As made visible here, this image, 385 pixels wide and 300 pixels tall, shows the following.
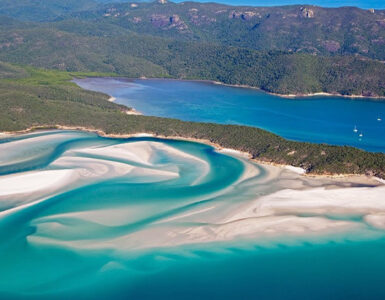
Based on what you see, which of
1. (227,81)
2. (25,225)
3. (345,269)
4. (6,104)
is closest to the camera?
(345,269)

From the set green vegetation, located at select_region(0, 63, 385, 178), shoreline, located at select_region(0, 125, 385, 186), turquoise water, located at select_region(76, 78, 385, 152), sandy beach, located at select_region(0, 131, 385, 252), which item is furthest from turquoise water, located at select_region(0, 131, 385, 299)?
turquoise water, located at select_region(76, 78, 385, 152)

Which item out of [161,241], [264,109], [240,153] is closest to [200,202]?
[161,241]

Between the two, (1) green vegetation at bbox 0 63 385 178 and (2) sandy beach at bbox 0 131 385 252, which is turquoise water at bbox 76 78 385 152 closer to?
(1) green vegetation at bbox 0 63 385 178

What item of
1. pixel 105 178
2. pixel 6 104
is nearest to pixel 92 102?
pixel 6 104

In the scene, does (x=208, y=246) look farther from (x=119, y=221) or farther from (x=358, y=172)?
(x=358, y=172)

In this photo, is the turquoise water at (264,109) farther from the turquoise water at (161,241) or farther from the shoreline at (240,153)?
the turquoise water at (161,241)

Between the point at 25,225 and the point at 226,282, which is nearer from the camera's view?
the point at 226,282
